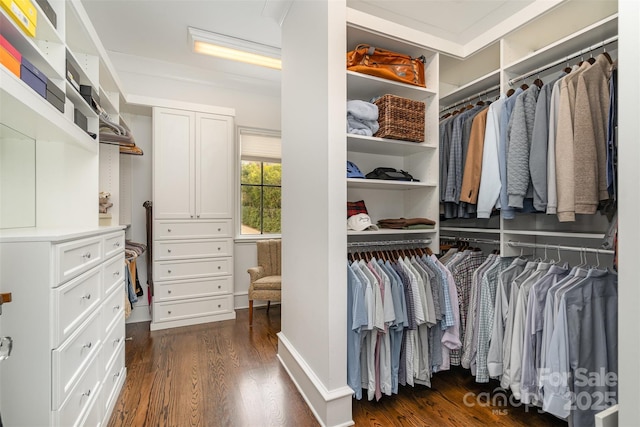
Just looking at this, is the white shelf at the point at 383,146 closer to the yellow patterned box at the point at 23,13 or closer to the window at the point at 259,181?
the yellow patterned box at the point at 23,13

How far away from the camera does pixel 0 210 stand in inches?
57.1

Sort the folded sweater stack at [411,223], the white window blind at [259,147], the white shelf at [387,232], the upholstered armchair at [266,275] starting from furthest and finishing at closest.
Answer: the white window blind at [259,147], the upholstered armchair at [266,275], the folded sweater stack at [411,223], the white shelf at [387,232]

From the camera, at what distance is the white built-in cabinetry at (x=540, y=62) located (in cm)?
164

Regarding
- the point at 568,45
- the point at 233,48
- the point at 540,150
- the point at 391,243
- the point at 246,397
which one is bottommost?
the point at 246,397

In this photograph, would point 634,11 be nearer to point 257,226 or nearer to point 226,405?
point 226,405

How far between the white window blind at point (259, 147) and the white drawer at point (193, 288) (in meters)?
1.60

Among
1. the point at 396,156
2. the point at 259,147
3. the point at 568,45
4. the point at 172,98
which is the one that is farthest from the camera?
the point at 259,147

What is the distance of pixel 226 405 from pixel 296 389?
0.45 metres

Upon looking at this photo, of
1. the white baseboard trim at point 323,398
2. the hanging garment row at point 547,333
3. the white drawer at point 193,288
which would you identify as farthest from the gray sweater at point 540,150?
the white drawer at point 193,288

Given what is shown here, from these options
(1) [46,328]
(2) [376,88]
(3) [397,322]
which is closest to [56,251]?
(1) [46,328]

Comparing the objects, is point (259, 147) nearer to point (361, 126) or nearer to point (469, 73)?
point (361, 126)

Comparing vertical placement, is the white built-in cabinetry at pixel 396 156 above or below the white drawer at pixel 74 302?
above

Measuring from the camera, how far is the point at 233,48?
2.90 metres

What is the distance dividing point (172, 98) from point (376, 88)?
2.56 meters
